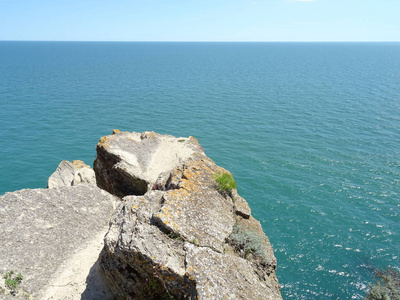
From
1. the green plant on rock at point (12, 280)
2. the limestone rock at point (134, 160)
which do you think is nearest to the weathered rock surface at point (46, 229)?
the green plant on rock at point (12, 280)

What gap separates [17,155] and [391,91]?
301 ft

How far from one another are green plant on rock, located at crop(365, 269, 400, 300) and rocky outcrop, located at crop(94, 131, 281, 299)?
1153 centimetres

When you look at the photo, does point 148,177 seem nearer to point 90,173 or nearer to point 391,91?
point 90,173

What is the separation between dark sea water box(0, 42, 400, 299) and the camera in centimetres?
2686

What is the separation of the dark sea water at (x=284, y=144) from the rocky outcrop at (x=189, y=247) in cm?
1049

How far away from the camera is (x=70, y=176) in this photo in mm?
34125

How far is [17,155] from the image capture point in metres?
45.9

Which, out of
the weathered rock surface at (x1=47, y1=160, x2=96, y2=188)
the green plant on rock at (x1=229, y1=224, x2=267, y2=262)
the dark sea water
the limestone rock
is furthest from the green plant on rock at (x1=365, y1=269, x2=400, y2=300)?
the weathered rock surface at (x1=47, y1=160, x2=96, y2=188)

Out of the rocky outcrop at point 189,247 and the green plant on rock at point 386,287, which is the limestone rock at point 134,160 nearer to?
the rocky outcrop at point 189,247

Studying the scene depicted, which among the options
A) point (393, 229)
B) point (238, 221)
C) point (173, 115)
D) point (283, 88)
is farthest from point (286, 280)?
point (283, 88)

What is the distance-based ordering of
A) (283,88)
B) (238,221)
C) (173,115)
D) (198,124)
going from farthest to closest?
(283,88) → (173,115) → (198,124) → (238,221)

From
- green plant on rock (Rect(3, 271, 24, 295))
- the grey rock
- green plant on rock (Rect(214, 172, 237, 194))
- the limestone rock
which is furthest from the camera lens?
the limestone rock

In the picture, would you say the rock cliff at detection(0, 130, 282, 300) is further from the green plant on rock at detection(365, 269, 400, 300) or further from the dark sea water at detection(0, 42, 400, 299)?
the green plant on rock at detection(365, 269, 400, 300)

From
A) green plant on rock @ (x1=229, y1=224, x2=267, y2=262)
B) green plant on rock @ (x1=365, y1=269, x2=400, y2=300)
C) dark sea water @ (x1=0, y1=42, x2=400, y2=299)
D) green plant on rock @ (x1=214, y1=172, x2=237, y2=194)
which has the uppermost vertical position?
green plant on rock @ (x1=214, y1=172, x2=237, y2=194)
